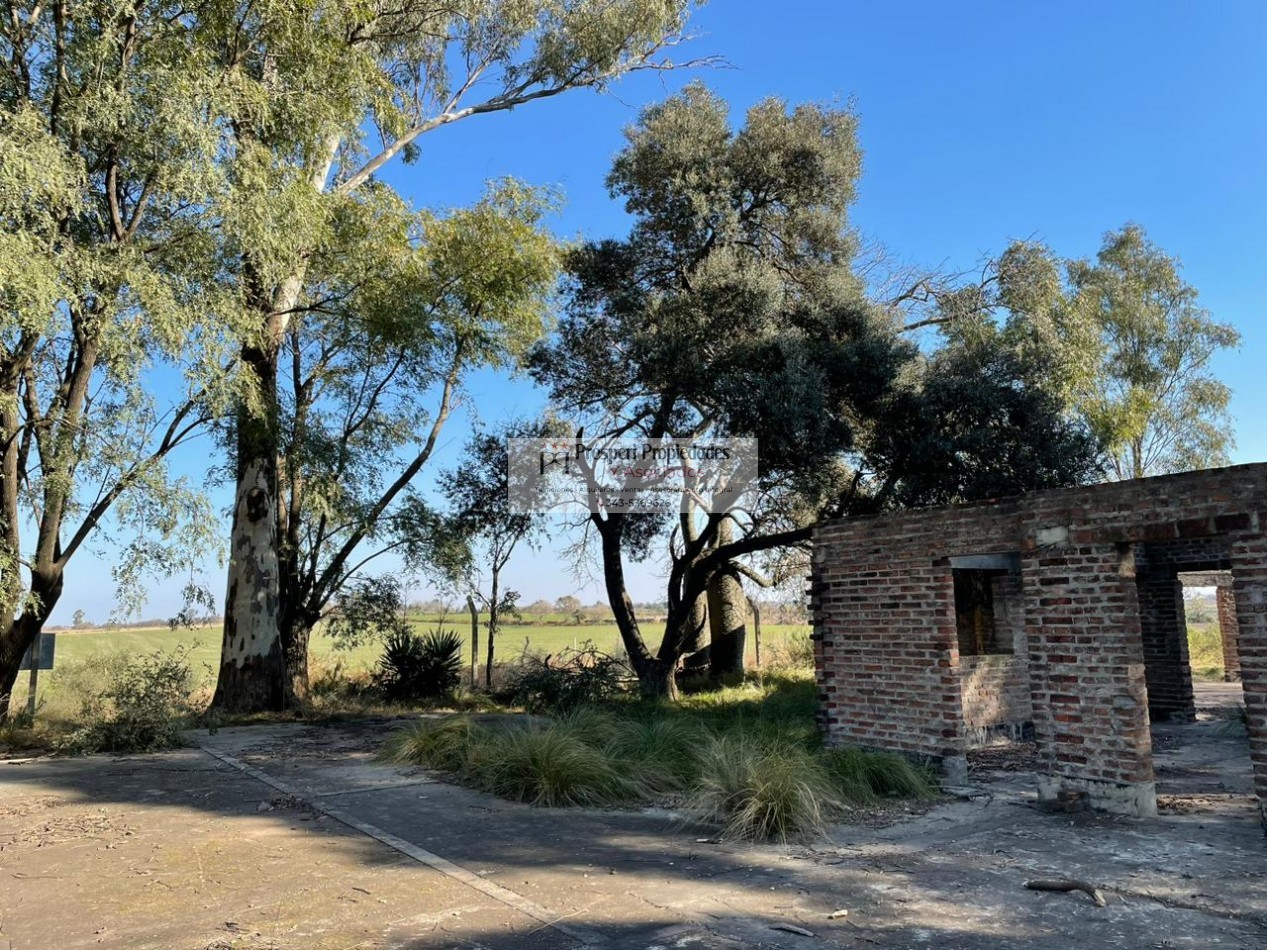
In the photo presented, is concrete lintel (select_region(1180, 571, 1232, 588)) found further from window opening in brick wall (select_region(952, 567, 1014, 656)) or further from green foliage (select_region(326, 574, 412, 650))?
green foliage (select_region(326, 574, 412, 650))

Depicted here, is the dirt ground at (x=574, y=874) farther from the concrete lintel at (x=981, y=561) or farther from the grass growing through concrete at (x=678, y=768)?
the concrete lintel at (x=981, y=561)

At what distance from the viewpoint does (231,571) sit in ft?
46.2

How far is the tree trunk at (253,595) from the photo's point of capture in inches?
541

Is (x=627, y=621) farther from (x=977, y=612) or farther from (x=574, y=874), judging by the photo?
(x=574, y=874)

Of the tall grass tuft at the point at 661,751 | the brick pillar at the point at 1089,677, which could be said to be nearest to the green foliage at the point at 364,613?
the tall grass tuft at the point at 661,751

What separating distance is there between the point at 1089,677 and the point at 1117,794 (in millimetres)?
822

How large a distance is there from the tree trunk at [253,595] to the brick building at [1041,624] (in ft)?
31.0

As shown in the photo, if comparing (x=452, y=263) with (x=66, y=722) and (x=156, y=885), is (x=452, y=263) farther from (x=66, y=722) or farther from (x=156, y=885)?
(x=156, y=885)

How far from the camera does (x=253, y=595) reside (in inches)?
549

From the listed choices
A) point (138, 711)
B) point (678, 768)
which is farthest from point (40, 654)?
point (678, 768)

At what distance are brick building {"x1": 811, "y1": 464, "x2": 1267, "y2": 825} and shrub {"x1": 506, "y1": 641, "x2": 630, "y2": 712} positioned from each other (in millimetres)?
6049

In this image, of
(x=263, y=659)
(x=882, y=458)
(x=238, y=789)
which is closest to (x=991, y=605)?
(x=882, y=458)

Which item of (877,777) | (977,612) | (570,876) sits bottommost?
(570,876)

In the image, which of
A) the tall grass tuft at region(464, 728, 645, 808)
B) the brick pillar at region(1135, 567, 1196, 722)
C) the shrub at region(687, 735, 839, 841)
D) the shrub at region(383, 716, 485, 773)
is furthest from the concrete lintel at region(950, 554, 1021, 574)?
the shrub at region(383, 716, 485, 773)
